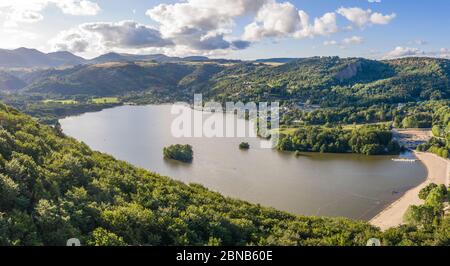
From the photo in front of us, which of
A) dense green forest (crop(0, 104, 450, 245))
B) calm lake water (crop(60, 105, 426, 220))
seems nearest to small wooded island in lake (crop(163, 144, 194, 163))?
calm lake water (crop(60, 105, 426, 220))

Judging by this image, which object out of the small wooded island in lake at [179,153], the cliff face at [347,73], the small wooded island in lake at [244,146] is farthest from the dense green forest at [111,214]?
the cliff face at [347,73]

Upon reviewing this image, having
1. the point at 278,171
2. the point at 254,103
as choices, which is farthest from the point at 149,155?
the point at 254,103

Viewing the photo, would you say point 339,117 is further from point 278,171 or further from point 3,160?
point 3,160

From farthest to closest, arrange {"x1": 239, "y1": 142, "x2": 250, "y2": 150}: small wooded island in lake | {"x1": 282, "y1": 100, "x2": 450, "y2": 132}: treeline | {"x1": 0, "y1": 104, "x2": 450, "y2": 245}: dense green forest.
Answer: {"x1": 282, "y1": 100, "x2": 450, "y2": 132}: treeline
{"x1": 239, "y1": 142, "x2": 250, "y2": 150}: small wooded island in lake
{"x1": 0, "y1": 104, "x2": 450, "y2": 245}: dense green forest

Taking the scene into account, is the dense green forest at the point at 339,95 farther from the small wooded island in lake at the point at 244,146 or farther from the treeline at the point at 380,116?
the small wooded island in lake at the point at 244,146

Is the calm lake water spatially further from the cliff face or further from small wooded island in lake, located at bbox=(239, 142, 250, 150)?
the cliff face

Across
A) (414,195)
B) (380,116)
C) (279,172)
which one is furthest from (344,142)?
(380,116)

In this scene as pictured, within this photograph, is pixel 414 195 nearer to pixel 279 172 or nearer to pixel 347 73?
pixel 279 172

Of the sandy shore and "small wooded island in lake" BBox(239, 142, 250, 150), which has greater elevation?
"small wooded island in lake" BBox(239, 142, 250, 150)
